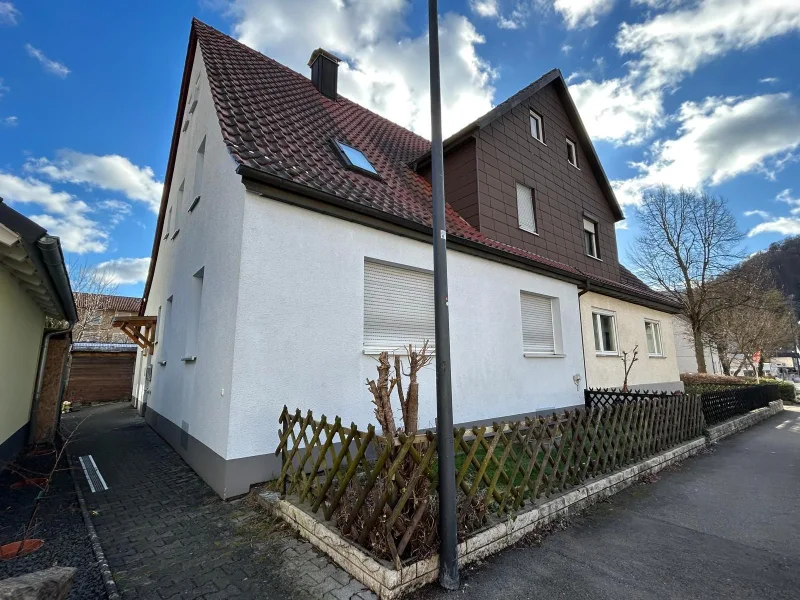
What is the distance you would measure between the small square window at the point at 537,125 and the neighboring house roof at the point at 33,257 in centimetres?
1274

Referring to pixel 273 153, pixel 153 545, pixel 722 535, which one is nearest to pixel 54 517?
pixel 153 545

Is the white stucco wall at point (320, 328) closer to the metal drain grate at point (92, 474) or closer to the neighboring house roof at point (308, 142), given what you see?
the neighboring house roof at point (308, 142)

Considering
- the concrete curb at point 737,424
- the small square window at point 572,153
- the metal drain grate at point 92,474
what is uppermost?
the small square window at point 572,153

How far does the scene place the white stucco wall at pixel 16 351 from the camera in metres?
5.32

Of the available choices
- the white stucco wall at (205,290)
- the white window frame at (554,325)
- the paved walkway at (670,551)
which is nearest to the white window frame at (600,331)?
the white window frame at (554,325)

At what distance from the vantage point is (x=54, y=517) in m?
4.13

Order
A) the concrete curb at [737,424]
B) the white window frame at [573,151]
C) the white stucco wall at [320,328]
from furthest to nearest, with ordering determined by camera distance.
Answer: the white window frame at [573,151]
the concrete curb at [737,424]
the white stucco wall at [320,328]

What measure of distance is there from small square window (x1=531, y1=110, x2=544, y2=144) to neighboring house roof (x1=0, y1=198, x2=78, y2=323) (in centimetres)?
1274

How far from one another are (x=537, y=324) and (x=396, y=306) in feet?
15.0

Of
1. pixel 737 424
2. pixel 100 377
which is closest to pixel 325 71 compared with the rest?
pixel 737 424

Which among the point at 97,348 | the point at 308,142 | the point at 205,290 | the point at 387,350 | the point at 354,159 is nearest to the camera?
the point at 205,290

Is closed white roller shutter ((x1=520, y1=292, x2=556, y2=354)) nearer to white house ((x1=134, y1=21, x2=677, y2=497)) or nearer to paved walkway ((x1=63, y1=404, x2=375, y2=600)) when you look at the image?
white house ((x1=134, y1=21, x2=677, y2=497))

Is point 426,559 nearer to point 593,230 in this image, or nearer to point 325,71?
point 325,71

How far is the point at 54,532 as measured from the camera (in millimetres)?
3742
